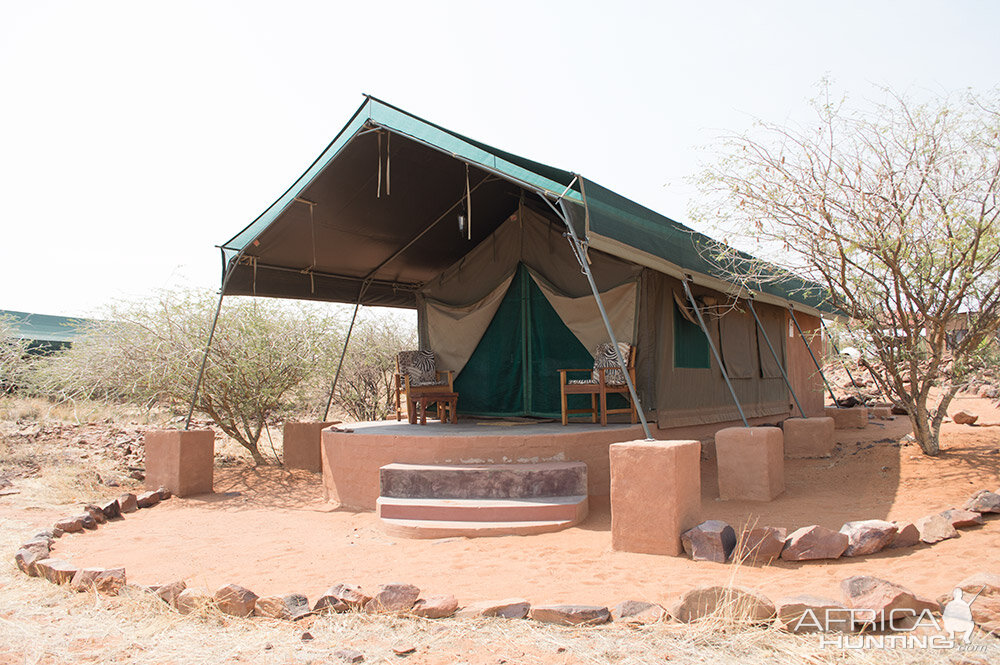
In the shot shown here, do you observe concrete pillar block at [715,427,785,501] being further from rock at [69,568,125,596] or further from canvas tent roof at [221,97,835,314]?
rock at [69,568,125,596]

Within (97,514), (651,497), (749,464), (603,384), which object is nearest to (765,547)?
(651,497)

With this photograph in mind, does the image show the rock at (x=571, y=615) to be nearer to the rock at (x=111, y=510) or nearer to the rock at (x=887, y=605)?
the rock at (x=887, y=605)

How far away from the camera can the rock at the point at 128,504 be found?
5871 mm

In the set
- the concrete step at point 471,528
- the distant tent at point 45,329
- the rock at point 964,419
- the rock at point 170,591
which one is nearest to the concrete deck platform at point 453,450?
the concrete step at point 471,528

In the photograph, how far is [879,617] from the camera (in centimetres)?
248

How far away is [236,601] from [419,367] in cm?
472

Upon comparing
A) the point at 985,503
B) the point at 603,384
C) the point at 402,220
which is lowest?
the point at 985,503

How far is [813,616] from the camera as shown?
2.54m

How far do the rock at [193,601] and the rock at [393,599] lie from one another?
2.56 feet

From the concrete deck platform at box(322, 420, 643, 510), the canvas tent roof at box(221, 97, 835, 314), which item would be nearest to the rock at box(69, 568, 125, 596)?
the concrete deck platform at box(322, 420, 643, 510)

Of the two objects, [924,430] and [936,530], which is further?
[924,430]

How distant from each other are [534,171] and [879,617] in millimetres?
3693

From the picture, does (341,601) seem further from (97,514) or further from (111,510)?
(111,510)

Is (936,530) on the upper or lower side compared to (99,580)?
upper
